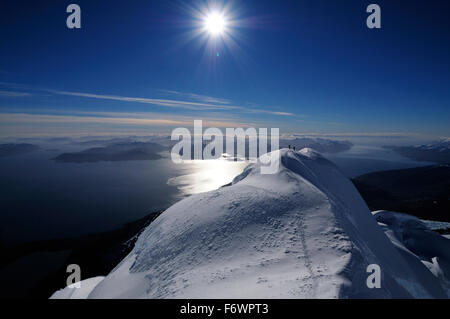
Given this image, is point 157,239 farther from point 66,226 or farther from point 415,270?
point 66,226

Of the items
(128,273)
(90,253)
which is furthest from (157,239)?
(90,253)

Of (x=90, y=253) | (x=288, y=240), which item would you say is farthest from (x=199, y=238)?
(x=90, y=253)

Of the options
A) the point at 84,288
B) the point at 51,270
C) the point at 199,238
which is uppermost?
the point at 199,238

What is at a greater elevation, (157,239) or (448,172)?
(157,239)

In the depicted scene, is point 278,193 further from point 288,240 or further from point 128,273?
point 128,273

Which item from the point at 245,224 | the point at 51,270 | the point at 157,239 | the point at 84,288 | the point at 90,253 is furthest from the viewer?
the point at 90,253

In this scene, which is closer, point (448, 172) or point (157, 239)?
point (157, 239)
